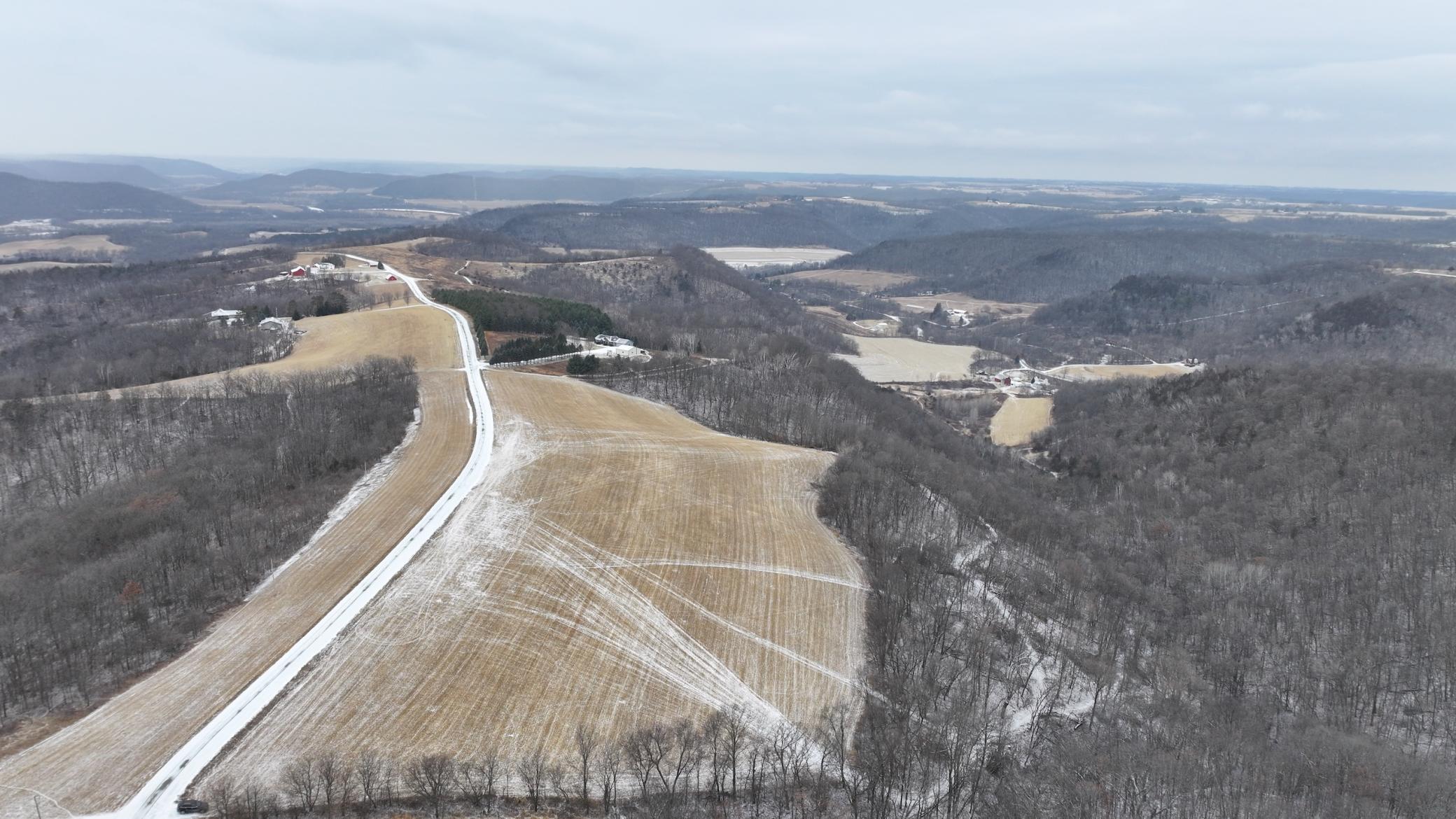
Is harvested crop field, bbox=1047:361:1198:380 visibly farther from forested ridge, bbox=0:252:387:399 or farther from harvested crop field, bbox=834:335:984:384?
forested ridge, bbox=0:252:387:399

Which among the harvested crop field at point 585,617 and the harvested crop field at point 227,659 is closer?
the harvested crop field at point 227,659

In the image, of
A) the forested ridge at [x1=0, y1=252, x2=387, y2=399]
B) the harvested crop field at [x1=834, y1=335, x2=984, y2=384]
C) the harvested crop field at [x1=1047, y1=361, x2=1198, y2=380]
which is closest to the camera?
the forested ridge at [x1=0, y1=252, x2=387, y2=399]

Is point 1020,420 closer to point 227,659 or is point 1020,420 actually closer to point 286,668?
point 286,668

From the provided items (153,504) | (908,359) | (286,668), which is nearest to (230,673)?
(286,668)

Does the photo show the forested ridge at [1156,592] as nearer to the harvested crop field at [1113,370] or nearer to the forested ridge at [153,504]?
the forested ridge at [153,504]

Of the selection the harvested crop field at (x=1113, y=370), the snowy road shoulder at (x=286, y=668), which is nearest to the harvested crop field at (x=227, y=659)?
the snowy road shoulder at (x=286, y=668)

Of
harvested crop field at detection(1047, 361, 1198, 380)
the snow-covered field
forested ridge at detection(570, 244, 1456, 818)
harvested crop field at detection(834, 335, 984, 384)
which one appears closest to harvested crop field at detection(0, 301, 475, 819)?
the snow-covered field

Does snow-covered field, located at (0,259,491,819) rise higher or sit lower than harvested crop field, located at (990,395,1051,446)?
higher
